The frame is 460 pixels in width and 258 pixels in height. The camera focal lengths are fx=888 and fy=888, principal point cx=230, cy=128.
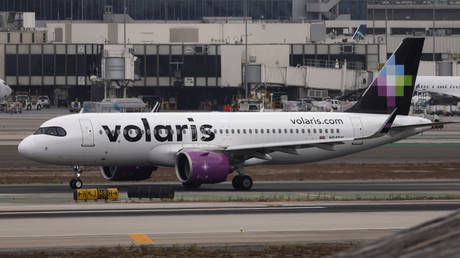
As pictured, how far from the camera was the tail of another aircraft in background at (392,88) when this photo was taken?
47.8 m

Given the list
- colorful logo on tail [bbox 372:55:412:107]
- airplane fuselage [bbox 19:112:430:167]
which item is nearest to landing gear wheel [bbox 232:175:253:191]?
airplane fuselage [bbox 19:112:430:167]

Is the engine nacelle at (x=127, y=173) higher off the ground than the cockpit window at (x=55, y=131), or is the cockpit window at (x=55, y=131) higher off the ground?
the cockpit window at (x=55, y=131)

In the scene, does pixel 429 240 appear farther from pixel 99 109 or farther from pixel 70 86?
pixel 70 86

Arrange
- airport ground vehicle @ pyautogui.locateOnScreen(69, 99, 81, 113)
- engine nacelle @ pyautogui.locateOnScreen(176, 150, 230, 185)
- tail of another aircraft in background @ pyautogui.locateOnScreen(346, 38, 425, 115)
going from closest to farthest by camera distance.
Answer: engine nacelle @ pyautogui.locateOnScreen(176, 150, 230, 185) < tail of another aircraft in background @ pyautogui.locateOnScreen(346, 38, 425, 115) < airport ground vehicle @ pyautogui.locateOnScreen(69, 99, 81, 113)

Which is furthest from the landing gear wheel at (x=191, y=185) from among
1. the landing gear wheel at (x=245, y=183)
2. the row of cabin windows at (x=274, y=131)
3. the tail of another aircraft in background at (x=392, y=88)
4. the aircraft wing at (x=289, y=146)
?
the tail of another aircraft in background at (x=392, y=88)

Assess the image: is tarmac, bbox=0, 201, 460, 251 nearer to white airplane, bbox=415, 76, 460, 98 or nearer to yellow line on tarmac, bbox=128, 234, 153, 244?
yellow line on tarmac, bbox=128, 234, 153, 244

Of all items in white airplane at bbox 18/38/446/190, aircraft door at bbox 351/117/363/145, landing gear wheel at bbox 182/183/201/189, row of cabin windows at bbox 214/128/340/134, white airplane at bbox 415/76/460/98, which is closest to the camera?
landing gear wheel at bbox 182/183/201/189

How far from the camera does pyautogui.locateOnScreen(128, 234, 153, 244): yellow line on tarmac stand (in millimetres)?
22375

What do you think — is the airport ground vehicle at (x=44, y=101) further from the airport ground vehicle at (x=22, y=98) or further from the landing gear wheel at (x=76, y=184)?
the landing gear wheel at (x=76, y=184)

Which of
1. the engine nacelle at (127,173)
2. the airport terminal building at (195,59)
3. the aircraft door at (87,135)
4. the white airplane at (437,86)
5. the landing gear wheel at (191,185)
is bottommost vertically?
the landing gear wheel at (191,185)

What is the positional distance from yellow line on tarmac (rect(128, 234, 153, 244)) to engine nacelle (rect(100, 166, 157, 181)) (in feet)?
68.2

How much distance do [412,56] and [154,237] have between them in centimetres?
2790

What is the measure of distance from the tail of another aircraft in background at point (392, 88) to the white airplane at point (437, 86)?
77.2m

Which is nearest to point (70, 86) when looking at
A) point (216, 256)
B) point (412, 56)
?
point (412, 56)
